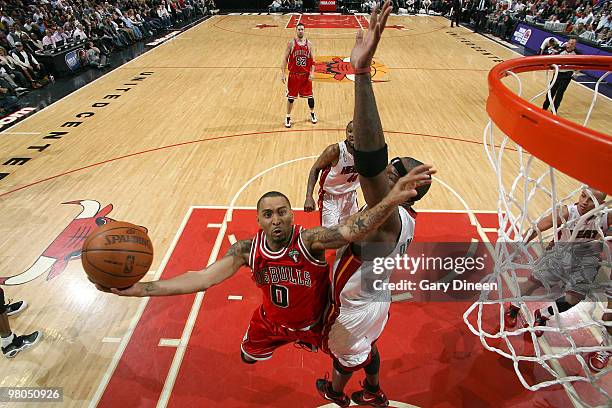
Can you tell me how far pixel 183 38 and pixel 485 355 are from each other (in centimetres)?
1716

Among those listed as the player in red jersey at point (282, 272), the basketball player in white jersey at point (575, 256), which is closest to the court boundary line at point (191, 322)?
the player in red jersey at point (282, 272)

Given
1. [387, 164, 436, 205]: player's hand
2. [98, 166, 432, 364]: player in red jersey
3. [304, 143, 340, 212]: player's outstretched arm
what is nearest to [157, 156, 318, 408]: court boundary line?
[98, 166, 432, 364]: player in red jersey

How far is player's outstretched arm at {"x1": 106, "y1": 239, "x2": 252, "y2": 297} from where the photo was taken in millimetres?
2256

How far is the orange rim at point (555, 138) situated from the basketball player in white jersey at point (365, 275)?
1.72ft

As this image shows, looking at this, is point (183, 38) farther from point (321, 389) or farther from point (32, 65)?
point (321, 389)

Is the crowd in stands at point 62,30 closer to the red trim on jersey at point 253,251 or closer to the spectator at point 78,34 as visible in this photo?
the spectator at point 78,34

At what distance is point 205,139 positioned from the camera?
757 cm

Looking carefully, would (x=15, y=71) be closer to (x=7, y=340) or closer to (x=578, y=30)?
(x=7, y=340)

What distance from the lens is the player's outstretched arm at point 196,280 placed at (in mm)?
2256

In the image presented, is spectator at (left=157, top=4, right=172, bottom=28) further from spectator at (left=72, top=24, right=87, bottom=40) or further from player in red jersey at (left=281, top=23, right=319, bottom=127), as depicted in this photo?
player in red jersey at (left=281, top=23, right=319, bottom=127)

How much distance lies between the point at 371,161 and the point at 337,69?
1150 centimetres

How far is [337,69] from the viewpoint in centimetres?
1227

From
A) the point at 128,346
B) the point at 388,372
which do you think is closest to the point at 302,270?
the point at 388,372

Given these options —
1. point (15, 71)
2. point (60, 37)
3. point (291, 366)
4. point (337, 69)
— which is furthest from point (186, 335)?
point (60, 37)
